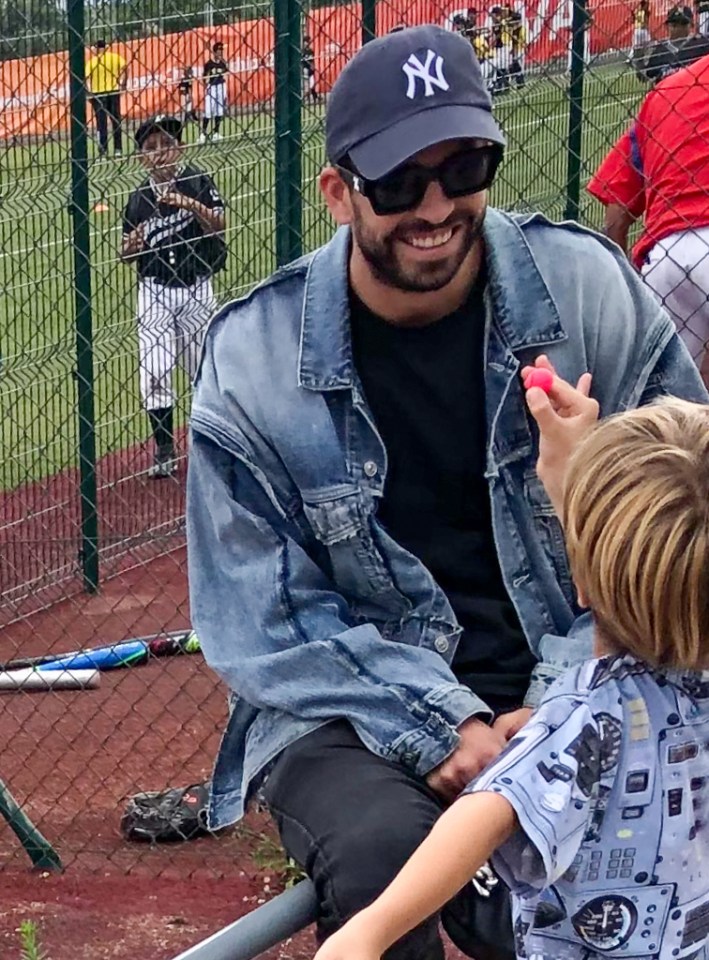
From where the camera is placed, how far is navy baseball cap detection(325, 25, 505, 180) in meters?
2.47

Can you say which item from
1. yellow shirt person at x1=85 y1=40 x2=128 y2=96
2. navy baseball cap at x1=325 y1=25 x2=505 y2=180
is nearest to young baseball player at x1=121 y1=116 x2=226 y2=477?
yellow shirt person at x1=85 y1=40 x2=128 y2=96

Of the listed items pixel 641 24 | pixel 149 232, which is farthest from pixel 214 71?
pixel 641 24

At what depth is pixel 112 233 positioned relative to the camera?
7.10 meters

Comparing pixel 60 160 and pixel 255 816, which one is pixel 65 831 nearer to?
pixel 255 816

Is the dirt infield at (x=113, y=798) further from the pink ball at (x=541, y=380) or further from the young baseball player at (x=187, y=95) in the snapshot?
the pink ball at (x=541, y=380)

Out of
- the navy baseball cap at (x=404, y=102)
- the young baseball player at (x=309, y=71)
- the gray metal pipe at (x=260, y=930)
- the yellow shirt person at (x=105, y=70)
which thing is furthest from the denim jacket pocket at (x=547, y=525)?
the yellow shirt person at (x=105, y=70)

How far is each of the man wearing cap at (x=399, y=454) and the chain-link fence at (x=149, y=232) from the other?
1975 mm

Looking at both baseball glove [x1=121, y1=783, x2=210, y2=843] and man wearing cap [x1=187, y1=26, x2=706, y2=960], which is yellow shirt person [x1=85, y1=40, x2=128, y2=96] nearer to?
baseball glove [x1=121, y1=783, x2=210, y2=843]

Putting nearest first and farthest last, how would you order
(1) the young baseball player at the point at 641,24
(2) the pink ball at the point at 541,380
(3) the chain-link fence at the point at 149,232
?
(2) the pink ball at the point at 541,380 → (3) the chain-link fence at the point at 149,232 → (1) the young baseball player at the point at 641,24

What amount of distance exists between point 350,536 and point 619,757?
81cm

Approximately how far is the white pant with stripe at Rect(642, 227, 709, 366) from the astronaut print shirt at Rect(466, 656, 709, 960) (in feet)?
11.9

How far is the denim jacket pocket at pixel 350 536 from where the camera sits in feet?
8.38

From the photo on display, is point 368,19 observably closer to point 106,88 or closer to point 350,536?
point 106,88

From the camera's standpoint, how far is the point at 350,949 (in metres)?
1.60
